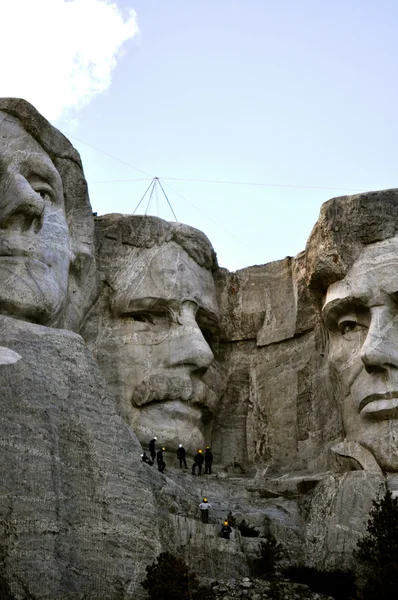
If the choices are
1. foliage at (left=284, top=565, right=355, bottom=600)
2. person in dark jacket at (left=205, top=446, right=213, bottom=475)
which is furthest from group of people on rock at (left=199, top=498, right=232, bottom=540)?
person in dark jacket at (left=205, top=446, right=213, bottom=475)

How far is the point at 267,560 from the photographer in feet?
46.0

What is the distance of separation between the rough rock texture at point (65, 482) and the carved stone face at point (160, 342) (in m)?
2.55

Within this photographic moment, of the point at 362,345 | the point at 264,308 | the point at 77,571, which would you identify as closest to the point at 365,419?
the point at 362,345

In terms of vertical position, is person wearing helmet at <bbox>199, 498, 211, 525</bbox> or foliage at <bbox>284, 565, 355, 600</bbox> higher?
person wearing helmet at <bbox>199, 498, 211, 525</bbox>

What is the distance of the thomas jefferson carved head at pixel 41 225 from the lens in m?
15.3

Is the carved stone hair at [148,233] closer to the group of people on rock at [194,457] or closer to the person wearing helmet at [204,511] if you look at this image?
the group of people on rock at [194,457]

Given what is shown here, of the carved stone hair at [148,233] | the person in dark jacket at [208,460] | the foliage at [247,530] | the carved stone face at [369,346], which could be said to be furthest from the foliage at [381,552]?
the carved stone hair at [148,233]

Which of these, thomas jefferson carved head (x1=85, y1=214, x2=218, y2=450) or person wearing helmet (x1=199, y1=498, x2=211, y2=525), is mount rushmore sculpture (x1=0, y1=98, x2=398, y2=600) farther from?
person wearing helmet (x1=199, y1=498, x2=211, y2=525)

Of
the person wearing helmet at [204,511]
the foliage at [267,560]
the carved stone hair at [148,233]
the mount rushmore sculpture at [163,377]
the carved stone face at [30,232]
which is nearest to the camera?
the mount rushmore sculpture at [163,377]

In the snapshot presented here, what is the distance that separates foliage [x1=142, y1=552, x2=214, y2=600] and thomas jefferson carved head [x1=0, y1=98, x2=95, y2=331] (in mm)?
3820

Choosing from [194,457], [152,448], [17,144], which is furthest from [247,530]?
[17,144]

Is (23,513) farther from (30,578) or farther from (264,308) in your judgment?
(264,308)

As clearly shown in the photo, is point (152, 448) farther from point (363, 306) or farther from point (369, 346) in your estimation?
point (363, 306)

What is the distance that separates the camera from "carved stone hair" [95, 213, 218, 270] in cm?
1830
